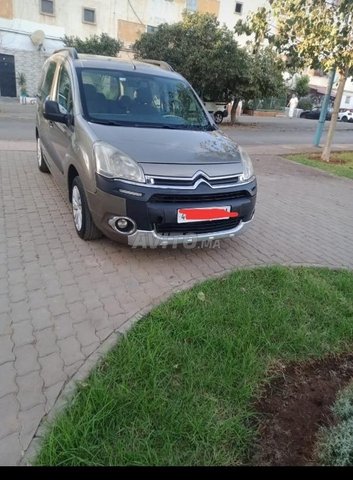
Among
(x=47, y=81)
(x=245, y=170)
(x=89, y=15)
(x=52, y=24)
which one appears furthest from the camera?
(x=89, y=15)

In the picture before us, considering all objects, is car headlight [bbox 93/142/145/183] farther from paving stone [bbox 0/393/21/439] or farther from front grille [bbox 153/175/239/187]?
paving stone [bbox 0/393/21/439]

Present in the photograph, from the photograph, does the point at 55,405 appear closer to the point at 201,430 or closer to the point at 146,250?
the point at 201,430

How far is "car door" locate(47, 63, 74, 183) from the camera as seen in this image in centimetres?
401

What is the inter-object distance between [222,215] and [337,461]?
2150mm

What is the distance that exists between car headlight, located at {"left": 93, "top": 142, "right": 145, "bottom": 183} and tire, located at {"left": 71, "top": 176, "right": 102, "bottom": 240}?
0.48 m

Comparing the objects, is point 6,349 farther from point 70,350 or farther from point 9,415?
point 9,415

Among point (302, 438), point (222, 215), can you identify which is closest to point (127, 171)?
point (222, 215)

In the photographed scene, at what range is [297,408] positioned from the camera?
2.13 m

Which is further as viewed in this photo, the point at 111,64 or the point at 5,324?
the point at 111,64

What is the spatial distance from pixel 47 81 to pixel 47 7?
23.2 metres

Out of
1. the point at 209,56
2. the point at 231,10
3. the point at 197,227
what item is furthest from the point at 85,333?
the point at 231,10

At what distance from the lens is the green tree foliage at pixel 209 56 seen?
55.9ft

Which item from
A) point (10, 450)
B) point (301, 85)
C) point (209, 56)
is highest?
point (301, 85)

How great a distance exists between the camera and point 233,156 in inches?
145
